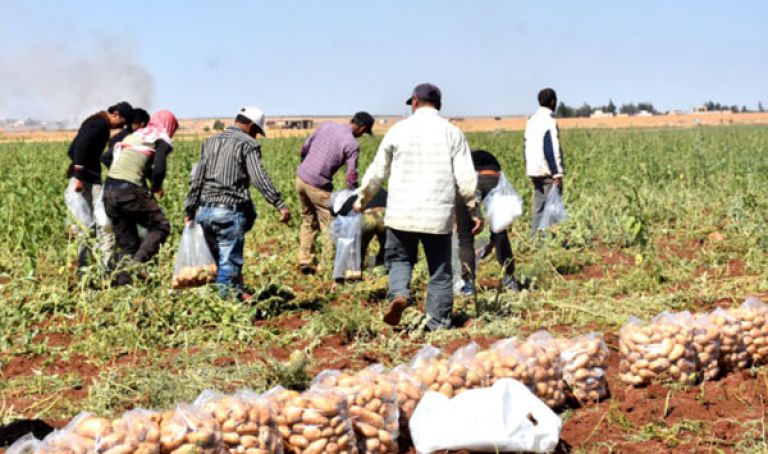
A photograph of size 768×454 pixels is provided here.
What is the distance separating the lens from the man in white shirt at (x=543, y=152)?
10.9 m

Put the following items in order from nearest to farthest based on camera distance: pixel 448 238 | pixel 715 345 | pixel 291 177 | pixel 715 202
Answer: pixel 715 345 < pixel 448 238 < pixel 715 202 < pixel 291 177

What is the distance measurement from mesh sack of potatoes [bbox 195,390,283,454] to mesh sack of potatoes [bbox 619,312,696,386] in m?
2.43

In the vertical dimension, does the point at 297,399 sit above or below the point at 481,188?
below

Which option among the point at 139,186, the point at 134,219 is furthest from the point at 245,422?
the point at 134,219

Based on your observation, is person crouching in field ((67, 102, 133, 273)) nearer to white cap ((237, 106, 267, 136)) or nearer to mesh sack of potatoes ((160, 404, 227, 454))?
white cap ((237, 106, 267, 136))

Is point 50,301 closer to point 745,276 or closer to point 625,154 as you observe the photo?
point 745,276

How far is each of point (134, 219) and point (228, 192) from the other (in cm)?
145

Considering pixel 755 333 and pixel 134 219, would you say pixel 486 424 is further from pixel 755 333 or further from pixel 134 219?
pixel 134 219

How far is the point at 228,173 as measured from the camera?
7988 mm

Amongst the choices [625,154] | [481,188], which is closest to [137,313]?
[481,188]

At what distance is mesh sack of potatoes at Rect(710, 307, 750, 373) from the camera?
20.1ft

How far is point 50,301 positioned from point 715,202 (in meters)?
10.5

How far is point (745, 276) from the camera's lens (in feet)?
30.6

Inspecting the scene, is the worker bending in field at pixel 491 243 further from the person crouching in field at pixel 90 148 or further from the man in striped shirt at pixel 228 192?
the person crouching in field at pixel 90 148
